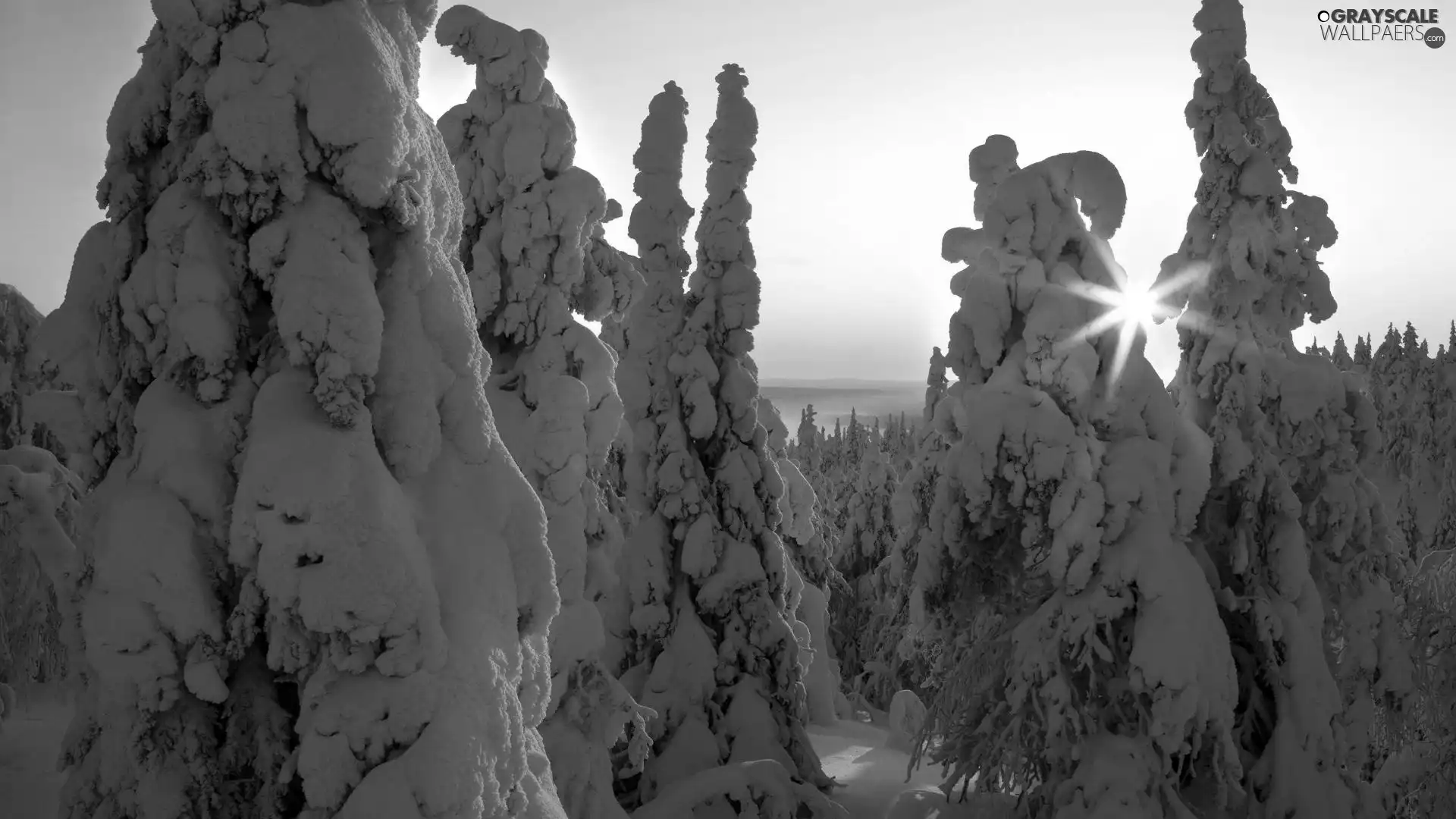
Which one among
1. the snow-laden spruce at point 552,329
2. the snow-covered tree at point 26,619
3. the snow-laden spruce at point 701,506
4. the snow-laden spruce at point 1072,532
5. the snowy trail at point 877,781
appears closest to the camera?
the snow-laden spruce at point 552,329

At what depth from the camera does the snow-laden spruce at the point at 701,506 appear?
50.5 ft

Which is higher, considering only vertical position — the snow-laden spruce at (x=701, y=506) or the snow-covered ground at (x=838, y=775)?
the snow-laden spruce at (x=701, y=506)

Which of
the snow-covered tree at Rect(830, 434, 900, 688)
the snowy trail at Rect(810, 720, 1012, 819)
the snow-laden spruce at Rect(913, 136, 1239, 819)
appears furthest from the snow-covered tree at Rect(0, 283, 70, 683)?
the snow-covered tree at Rect(830, 434, 900, 688)

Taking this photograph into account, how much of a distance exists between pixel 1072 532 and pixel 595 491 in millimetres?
5064

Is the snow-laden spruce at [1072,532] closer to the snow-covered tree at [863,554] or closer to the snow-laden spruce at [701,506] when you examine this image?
the snow-laden spruce at [701,506]

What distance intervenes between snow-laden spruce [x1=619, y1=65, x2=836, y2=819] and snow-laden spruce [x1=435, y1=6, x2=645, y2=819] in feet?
13.9

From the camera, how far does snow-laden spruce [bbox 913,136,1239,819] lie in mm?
10469

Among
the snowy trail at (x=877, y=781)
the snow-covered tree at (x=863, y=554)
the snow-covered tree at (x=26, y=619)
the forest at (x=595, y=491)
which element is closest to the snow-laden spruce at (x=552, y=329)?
the forest at (x=595, y=491)

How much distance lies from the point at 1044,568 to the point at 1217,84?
24.3 ft

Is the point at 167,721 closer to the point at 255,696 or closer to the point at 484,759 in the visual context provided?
the point at 255,696

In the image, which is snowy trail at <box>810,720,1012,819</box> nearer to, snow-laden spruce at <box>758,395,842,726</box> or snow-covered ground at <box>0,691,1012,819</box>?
snow-covered ground at <box>0,691,1012,819</box>

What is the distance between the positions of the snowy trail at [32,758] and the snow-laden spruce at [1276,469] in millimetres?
13819

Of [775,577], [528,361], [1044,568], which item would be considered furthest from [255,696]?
[775,577]

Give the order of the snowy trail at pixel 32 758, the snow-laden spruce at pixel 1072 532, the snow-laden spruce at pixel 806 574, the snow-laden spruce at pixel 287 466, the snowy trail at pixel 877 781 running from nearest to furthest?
1. the snow-laden spruce at pixel 287 466
2. the snow-laden spruce at pixel 1072 532
3. the snowy trail at pixel 877 781
4. the snowy trail at pixel 32 758
5. the snow-laden spruce at pixel 806 574
